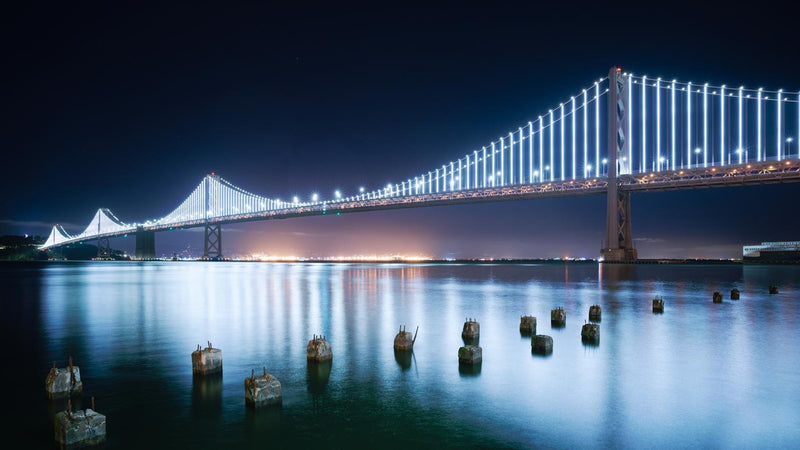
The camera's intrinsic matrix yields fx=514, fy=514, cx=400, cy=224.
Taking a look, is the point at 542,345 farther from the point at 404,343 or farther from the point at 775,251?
the point at 775,251

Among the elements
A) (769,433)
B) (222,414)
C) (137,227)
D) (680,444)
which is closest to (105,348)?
(222,414)

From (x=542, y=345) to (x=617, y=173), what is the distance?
41.7 meters

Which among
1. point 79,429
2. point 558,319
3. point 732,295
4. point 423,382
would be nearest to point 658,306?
point 558,319

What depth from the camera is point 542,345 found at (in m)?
9.20

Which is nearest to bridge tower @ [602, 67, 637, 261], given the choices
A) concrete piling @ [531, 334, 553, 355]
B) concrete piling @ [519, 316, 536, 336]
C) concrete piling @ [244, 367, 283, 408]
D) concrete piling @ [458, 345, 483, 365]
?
concrete piling @ [519, 316, 536, 336]

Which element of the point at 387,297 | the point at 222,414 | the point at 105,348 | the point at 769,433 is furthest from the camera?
the point at 387,297

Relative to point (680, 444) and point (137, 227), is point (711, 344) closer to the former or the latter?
point (680, 444)

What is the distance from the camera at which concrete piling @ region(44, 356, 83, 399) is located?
21.0ft

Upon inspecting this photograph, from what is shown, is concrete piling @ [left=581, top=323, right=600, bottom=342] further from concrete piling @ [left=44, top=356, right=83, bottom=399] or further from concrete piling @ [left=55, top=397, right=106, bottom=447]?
concrete piling @ [left=44, top=356, right=83, bottom=399]

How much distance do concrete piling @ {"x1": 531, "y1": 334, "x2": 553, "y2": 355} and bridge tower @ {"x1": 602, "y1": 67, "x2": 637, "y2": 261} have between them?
39316 mm

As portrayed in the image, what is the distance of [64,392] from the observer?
6.42 meters

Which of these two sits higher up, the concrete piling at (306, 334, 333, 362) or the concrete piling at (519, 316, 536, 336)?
the concrete piling at (306, 334, 333, 362)

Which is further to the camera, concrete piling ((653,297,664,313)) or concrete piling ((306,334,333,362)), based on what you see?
concrete piling ((653,297,664,313))

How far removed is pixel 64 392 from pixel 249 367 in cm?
247
